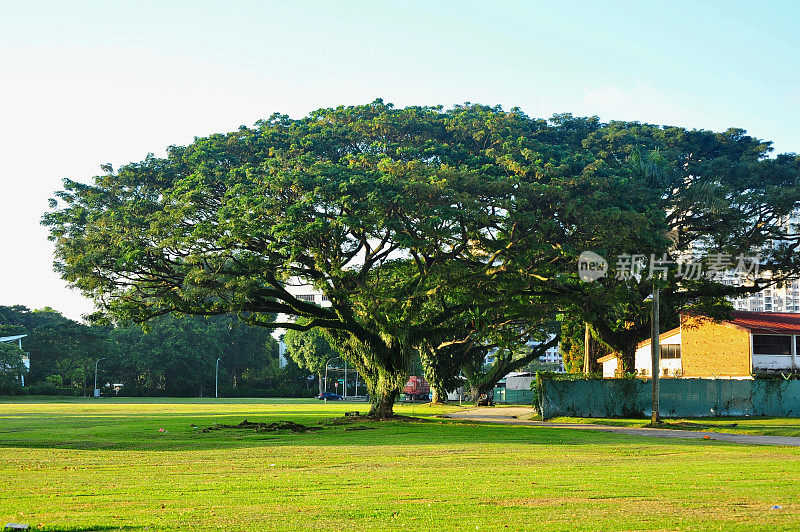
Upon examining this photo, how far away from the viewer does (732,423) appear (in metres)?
34.5

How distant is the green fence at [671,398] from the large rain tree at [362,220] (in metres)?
5.88

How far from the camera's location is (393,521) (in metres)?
8.48

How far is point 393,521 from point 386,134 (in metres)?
25.6

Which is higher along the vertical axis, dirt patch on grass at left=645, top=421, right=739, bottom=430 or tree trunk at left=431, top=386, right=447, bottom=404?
dirt patch on grass at left=645, top=421, right=739, bottom=430

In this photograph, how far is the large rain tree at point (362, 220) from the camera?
28469 millimetres

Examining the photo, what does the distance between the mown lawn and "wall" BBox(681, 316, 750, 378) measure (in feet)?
26.8

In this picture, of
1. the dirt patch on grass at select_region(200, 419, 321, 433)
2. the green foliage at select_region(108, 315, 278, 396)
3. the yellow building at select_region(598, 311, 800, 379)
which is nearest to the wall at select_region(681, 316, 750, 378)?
the yellow building at select_region(598, 311, 800, 379)

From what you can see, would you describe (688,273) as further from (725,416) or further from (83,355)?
(83,355)

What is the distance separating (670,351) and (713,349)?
166 inches

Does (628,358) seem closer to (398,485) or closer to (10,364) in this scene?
(398,485)

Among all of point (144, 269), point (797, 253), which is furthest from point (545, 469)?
point (797, 253)

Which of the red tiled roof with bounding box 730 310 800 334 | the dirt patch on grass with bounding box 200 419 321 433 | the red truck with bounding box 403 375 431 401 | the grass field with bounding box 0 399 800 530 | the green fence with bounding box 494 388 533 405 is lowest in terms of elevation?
the red truck with bounding box 403 375 431 401

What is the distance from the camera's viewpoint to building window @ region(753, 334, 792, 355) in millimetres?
46531

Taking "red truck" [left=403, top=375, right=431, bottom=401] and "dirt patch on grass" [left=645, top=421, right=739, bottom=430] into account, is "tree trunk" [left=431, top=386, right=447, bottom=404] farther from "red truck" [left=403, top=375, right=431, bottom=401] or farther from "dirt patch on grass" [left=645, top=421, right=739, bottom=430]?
"dirt patch on grass" [left=645, top=421, right=739, bottom=430]
